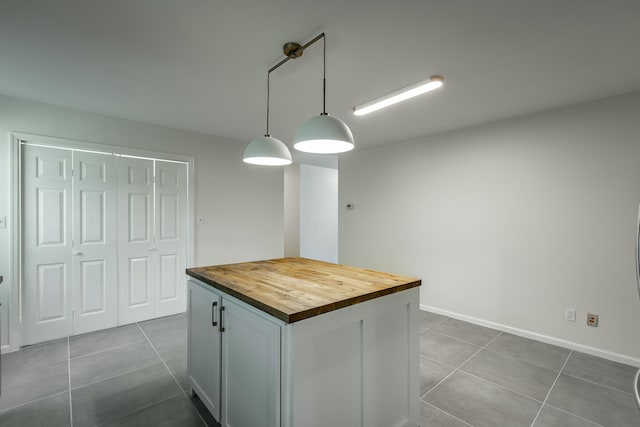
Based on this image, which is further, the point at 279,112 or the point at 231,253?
the point at 231,253

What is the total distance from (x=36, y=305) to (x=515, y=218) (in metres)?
5.16

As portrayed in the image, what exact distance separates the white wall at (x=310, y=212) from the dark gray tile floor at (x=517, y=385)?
3977mm

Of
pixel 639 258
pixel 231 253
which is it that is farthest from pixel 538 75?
pixel 231 253

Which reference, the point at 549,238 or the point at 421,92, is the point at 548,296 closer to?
the point at 549,238

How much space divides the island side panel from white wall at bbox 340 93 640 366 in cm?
217

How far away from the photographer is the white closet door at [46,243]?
289cm

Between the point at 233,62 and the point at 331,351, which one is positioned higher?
the point at 233,62

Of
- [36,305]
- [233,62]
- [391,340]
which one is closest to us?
[391,340]

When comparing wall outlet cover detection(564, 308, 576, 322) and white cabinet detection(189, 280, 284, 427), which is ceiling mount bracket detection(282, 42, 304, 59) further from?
wall outlet cover detection(564, 308, 576, 322)

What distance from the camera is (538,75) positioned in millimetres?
2271

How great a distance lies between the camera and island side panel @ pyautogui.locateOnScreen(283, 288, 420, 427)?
48.9 inches

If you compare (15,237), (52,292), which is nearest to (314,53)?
(15,237)

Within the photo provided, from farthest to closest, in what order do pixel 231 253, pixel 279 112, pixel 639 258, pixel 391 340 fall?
pixel 231 253, pixel 279 112, pixel 391 340, pixel 639 258

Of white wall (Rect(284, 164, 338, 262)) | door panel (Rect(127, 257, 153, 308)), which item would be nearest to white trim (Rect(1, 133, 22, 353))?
door panel (Rect(127, 257, 153, 308))
